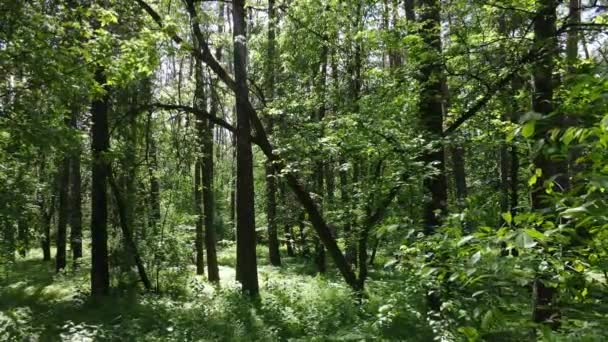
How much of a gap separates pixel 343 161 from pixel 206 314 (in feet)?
13.8

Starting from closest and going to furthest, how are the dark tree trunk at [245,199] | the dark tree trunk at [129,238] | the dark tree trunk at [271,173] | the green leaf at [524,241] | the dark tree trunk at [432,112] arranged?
the green leaf at [524,241] < the dark tree trunk at [432,112] < the dark tree trunk at [245,199] < the dark tree trunk at [129,238] < the dark tree trunk at [271,173]

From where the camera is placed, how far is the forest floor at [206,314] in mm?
7082

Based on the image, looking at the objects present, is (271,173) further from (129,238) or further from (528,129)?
(528,129)

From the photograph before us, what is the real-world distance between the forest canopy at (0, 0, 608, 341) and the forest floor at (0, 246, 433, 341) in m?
0.06

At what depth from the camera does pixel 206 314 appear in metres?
8.46

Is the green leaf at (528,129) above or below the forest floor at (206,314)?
above

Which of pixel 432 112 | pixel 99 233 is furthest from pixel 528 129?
pixel 99 233

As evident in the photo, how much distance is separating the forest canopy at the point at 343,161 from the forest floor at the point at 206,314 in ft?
0.20

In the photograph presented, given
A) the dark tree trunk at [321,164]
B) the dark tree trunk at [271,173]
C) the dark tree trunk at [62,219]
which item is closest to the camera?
the dark tree trunk at [321,164]

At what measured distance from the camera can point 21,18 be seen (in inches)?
212

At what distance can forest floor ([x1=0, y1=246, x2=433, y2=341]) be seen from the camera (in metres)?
7.08

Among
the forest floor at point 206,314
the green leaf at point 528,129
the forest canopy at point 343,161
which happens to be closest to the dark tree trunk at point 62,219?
the forest canopy at point 343,161

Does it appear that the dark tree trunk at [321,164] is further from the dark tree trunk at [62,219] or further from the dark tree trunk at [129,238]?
the dark tree trunk at [62,219]

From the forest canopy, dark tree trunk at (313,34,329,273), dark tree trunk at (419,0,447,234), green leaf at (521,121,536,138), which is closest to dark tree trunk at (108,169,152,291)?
the forest canopy
